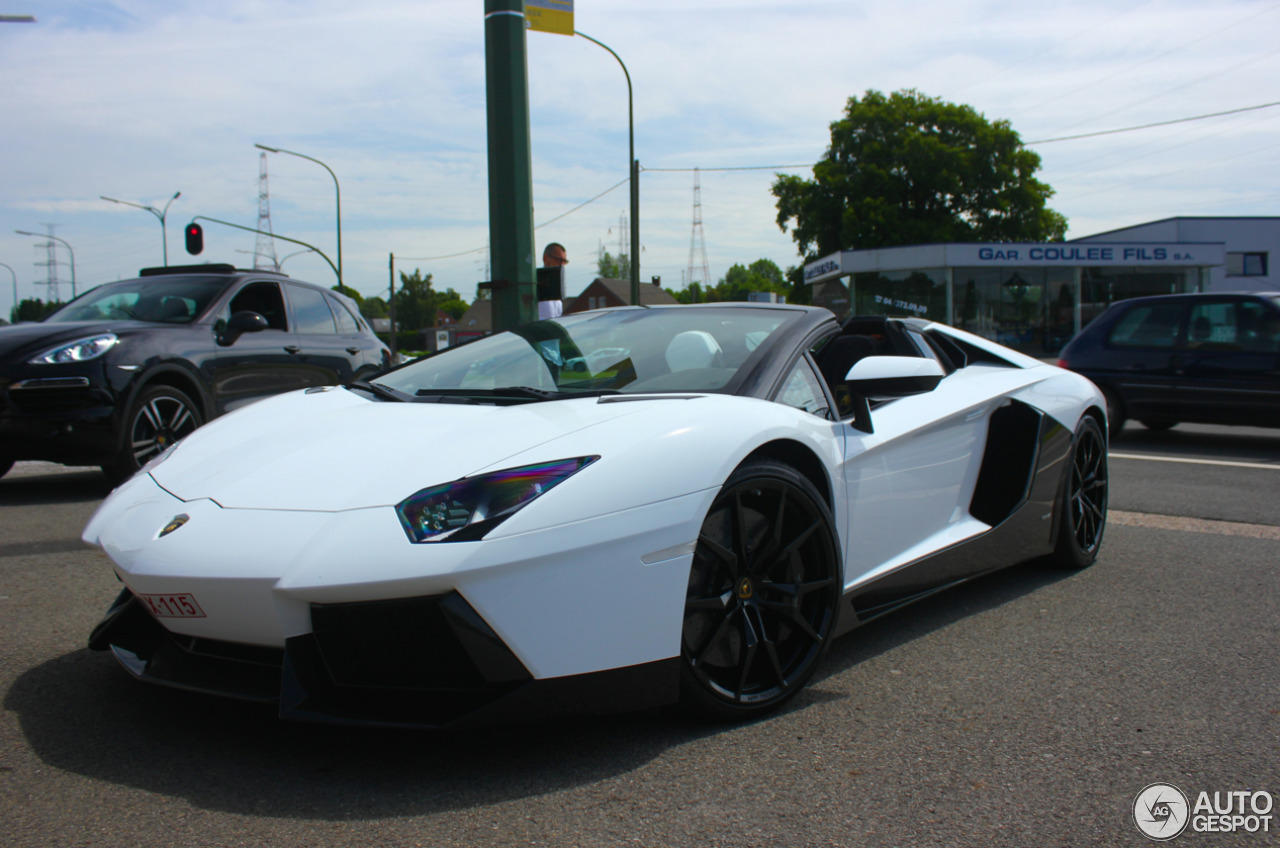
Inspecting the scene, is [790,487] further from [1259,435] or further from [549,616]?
[1259,435]

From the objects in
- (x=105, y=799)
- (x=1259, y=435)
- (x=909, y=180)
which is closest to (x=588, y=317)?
(x=105, y=799)

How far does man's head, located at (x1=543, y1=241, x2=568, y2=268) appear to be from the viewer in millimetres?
8922

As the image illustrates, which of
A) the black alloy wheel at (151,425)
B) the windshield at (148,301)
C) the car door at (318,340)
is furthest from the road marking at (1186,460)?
the windshield at (148,301)

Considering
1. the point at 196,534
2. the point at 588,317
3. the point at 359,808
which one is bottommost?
the point at 359,808

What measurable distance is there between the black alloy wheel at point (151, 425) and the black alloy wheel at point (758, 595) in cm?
447

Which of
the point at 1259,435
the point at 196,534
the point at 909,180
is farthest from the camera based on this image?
the point at 909,180

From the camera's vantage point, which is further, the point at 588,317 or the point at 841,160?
the point at 841,160

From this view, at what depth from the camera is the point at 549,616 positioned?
2029 mm

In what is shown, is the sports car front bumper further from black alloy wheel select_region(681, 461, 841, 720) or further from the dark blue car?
the dark blue car

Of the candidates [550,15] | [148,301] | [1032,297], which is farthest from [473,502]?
[1032,297]

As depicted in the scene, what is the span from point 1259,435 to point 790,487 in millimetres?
9060

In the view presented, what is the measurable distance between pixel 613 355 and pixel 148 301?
4935 mm

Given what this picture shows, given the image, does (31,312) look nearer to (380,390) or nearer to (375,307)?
(380,390)

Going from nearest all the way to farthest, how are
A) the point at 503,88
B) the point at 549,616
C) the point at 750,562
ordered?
the point at 549,616 < the point at 750,562 < the point at 503,88
